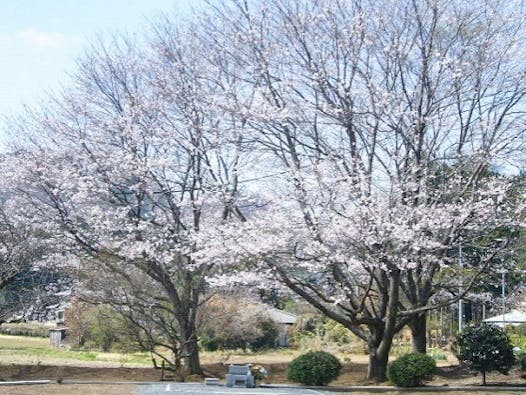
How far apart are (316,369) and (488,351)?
3437 mm

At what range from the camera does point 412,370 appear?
14195 mm

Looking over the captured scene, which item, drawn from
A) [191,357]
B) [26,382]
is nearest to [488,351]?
[191,357]

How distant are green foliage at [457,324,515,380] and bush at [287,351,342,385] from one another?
267 centimetres

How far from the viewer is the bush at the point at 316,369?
15.0 meters

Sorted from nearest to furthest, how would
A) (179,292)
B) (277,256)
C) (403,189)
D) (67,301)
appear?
(403,189)
(277,256)
(179,292)
(67,301)

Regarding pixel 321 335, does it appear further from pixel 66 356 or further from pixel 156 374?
pixel 156 374

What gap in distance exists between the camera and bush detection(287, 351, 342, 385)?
1499cm

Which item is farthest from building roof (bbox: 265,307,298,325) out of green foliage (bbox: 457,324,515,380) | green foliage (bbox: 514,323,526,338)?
Result: green foliage (bbox: 457,324,515,380)

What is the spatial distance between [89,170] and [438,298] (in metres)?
9.36

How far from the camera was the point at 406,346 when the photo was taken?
2634 cm

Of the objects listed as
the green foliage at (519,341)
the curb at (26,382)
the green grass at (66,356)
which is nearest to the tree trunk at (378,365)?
the curb at (26,382)

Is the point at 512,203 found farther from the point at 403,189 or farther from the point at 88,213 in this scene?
the point at 88,213

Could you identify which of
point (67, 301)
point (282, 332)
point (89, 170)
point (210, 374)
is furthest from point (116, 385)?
point (282, 332)

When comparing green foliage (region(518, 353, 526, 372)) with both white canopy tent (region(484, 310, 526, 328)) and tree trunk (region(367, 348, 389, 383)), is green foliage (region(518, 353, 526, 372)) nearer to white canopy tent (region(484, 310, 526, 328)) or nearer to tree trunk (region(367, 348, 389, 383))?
tree trunk (region(367, 348, 389, 383))
